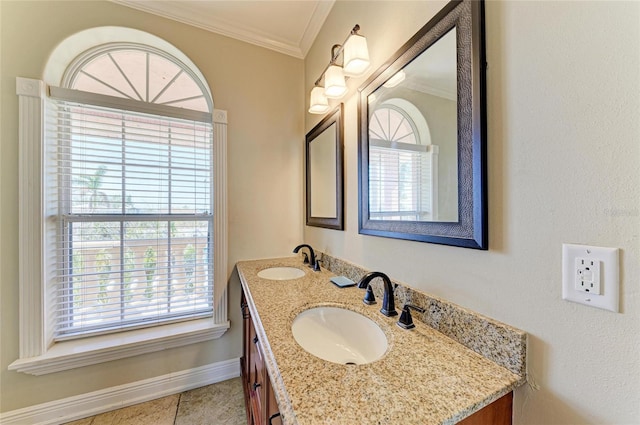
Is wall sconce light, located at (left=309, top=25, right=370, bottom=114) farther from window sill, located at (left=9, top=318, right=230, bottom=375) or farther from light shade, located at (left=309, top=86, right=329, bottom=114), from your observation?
window sill, located at (left=9, top=318, right=230, bottom=375)

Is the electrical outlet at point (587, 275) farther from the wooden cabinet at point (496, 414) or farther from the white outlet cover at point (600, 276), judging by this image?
the wooden cabinet at point (496, 414)

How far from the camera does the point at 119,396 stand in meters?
1.52

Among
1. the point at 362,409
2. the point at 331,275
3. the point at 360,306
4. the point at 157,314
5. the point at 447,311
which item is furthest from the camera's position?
the point at 157,314

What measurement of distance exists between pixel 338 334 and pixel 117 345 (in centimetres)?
145

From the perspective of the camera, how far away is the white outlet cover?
46 centimetres

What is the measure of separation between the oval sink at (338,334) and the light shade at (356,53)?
1.10 metres

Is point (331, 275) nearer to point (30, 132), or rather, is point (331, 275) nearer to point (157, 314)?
point (157, 314)

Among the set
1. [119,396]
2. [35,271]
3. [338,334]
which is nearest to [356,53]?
[338,334]

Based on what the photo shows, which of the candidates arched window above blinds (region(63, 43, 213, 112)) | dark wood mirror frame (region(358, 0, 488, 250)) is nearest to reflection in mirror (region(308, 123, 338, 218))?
dark wood mirror frame (region(358, 0, 488, 250))

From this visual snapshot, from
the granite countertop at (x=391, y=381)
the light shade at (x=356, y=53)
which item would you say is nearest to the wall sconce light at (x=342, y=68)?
the light shade at (x=356, y=53)

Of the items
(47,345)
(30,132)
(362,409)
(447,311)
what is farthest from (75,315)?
(447,311)

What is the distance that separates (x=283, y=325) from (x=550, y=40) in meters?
1.06

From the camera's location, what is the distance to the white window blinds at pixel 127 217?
4.98 ft

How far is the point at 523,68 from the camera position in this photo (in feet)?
1.97
